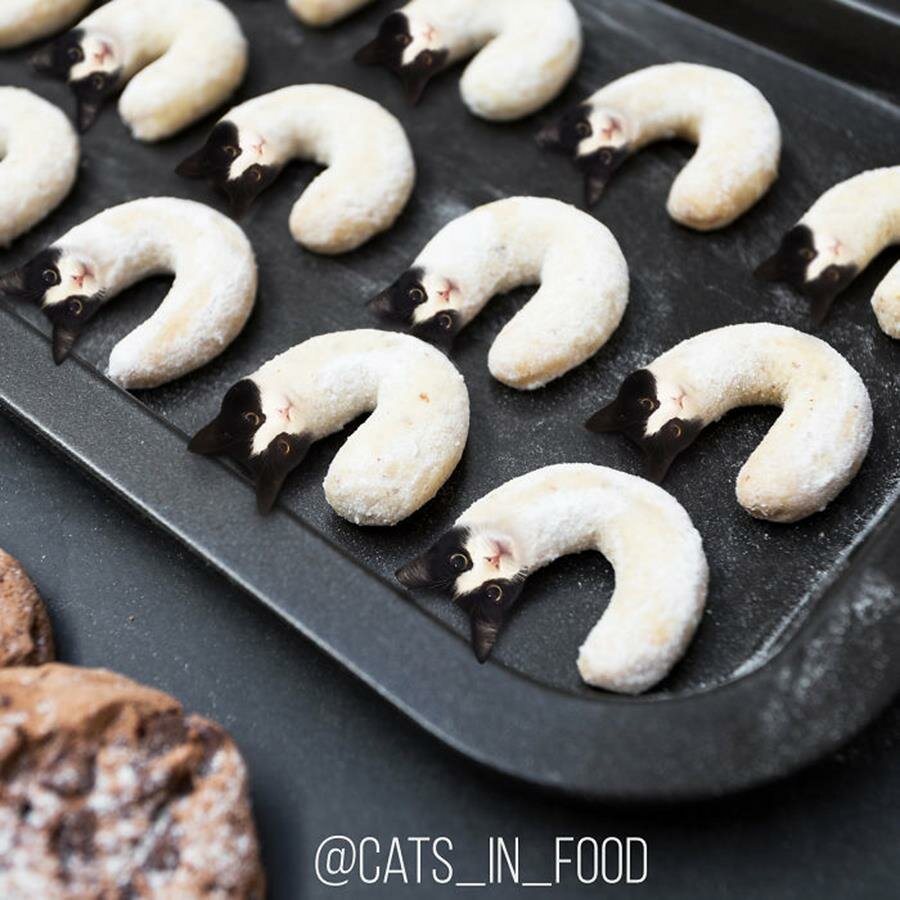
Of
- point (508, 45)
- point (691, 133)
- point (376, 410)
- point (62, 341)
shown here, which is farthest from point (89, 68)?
point (691, 133)

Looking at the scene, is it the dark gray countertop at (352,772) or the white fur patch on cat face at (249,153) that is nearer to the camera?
the dark gray countertop at (352,772)

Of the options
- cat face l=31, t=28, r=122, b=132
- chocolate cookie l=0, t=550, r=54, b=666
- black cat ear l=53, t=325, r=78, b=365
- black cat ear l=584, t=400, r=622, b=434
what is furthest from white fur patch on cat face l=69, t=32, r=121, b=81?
black cat ear l=584, t=400, r=622, b=434

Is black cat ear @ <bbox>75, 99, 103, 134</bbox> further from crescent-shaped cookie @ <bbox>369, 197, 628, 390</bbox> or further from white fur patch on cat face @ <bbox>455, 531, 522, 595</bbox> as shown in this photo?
white fur patch on cat face @ <bbox>455, 531, 522, 595</bbox>

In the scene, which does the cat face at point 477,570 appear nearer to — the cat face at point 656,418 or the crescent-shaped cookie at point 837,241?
the cat face at point 656,418

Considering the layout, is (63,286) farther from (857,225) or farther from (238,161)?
(857,225)

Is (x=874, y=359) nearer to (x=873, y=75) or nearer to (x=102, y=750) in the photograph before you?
(x=873, y=75)

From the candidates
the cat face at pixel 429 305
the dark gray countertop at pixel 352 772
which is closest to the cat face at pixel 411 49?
the cat face at pixel 429 305
